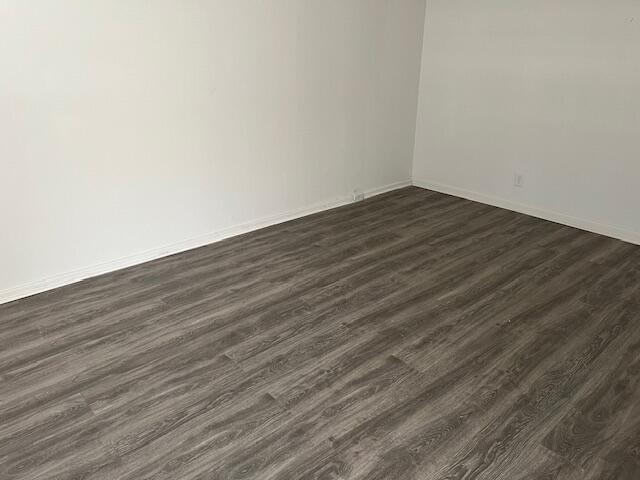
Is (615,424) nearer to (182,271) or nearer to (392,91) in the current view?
(182,271)

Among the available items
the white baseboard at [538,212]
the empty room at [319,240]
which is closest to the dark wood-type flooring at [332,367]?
the empty room at [319,240]

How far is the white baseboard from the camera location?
3.95m

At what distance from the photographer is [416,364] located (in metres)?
2.44

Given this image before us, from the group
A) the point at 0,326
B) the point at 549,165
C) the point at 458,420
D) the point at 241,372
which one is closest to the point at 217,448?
the point at 241,372

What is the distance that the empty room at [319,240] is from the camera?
202cm

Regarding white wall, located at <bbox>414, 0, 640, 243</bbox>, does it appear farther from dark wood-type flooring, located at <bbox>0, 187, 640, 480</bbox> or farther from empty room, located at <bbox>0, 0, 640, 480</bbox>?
dark wood-type flooring, located at <bbox>0, 187, 640, 480</bbox>

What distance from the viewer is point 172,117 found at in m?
3.28

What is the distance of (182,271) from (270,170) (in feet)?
3.58

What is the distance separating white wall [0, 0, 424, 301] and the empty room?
1 centimetres

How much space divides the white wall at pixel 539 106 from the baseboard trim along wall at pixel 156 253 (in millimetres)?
1041

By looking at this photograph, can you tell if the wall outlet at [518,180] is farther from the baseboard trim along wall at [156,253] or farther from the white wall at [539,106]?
the baseboard trim along wall at [156,253]

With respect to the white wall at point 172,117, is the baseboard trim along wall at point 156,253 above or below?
below

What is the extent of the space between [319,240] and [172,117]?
51.7 inches

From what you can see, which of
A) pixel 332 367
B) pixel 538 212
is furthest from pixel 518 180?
pixel 332 367
